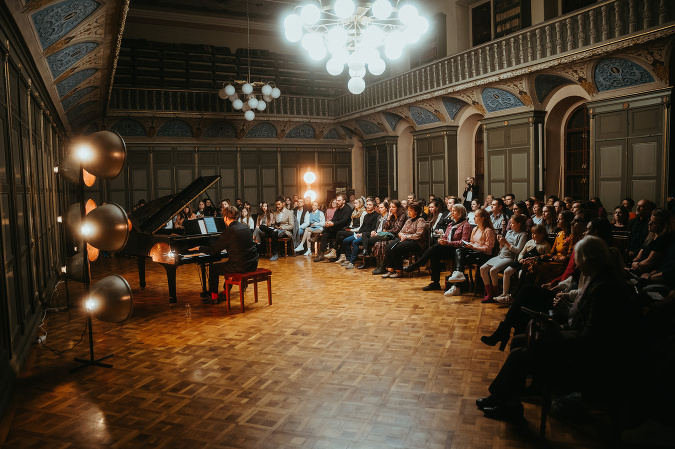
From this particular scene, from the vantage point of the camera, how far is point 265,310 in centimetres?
616

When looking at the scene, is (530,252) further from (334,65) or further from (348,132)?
(348,132)

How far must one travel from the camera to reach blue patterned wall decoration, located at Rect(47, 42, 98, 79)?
19.8 ft

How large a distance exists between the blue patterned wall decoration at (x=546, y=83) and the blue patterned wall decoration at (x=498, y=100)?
1.51ft

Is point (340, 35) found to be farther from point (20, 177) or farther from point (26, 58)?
point (20, 177)

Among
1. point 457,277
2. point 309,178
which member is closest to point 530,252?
point 457,277

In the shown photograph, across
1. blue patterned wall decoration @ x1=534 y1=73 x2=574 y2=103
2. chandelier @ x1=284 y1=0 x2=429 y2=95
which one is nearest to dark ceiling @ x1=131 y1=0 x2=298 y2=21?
blue patterned wall decoration @ x1=534 y1=73 x2=574 y2=103

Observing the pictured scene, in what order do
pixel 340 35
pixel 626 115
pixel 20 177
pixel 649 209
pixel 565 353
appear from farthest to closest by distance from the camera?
1. pixel 626 115
2. pixel 340 35
3. pixel 649 209
4. pixel 20 177
5. pixel 565 353

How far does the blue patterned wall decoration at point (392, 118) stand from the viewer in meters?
14.4

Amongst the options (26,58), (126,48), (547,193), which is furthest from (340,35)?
(126,48)

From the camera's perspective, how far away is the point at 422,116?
13.4 meters

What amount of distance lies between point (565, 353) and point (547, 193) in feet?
30.0

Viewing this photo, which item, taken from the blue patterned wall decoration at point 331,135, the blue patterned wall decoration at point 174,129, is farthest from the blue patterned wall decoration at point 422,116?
the blue patterned wall decoration at point 174,129

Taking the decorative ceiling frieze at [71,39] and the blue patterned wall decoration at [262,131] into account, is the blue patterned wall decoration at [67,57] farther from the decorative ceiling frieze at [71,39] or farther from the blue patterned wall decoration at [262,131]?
the blue patterned wall decoration at [262,131]

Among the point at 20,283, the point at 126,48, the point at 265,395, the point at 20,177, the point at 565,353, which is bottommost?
the point at 265,395
